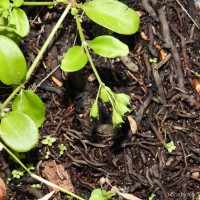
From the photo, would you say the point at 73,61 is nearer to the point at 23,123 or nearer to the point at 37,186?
the point at 23,123

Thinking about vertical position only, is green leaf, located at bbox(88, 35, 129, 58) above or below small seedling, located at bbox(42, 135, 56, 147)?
above

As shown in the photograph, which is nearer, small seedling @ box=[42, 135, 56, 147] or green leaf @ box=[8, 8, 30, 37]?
green leaf @ box=[8, 8, 30, 37]

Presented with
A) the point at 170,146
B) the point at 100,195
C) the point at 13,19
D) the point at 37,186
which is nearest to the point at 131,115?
the point at 170,146

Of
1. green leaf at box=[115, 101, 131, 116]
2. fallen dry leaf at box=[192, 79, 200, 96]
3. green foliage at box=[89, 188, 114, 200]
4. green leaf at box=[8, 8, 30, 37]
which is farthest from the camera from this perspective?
fallen dry leaf at box=[192, 79, 200, 96]

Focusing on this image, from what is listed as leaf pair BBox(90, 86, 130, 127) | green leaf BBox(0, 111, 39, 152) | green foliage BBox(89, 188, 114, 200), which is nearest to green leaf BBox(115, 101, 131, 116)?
leaf pair BBox(90, 86, 130, 127)

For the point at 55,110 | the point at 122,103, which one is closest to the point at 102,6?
the point at 122,103

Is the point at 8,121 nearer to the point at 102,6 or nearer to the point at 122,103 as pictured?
the point at 122,103

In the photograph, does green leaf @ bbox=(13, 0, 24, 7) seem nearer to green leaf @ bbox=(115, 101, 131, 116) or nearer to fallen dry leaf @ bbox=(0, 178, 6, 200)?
green leaf @ bbox=(115, 101, 131, 116)
